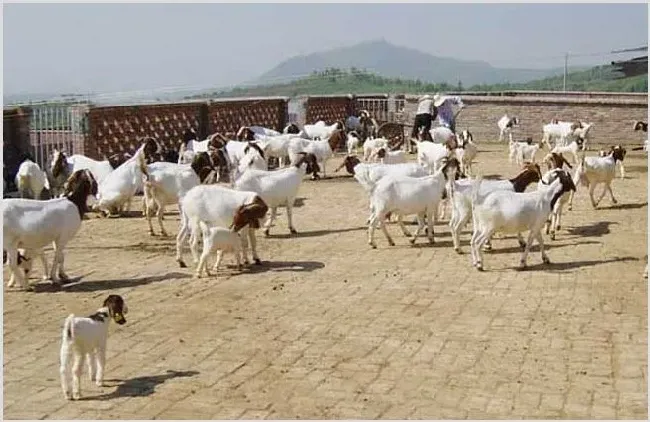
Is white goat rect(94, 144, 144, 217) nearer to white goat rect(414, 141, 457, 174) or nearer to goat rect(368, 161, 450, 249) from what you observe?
goat rect(368, 161, 450, 249)

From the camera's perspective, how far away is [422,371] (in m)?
7.36

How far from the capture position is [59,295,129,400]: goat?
264 inches

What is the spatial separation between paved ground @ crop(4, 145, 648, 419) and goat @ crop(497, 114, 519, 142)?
17.3m

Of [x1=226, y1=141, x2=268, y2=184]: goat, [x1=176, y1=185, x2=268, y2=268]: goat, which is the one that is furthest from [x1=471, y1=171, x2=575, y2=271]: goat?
[x1=226, y1=141, x2=268, y2=184]: goat

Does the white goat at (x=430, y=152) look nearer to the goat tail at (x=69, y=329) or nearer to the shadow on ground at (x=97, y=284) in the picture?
the shadow on ground at (x=97, y=284)

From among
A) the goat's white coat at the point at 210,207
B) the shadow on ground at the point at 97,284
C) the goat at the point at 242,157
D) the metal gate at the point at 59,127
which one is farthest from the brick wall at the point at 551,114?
the shadow on ground at the point at 97,284

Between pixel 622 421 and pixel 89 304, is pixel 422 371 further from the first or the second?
pixel 89 304

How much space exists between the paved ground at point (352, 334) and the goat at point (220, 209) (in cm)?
58

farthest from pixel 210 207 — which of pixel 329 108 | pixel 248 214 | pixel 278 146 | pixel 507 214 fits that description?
pixel 329 108

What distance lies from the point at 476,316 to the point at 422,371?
1.79 m

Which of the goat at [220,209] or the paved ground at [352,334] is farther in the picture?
the goat at [220,209]

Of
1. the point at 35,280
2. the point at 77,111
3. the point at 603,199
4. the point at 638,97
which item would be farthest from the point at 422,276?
the point at 638,97

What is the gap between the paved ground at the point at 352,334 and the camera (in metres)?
6.68

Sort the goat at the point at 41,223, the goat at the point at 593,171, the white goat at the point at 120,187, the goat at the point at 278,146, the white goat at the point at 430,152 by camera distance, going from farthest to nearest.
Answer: the goat at the point at 278,146, the white goat at the point at 430,152, the goat at the point at 593,171, the white goat at the point at 120,187, the goat at the point at 41,223
